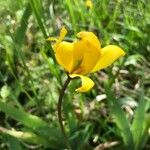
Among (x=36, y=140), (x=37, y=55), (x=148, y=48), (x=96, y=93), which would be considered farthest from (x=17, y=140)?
(x=148, y=48)

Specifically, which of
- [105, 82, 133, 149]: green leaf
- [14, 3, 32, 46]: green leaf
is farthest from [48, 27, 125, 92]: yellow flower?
[14, 3, 32, 46]: green leaf

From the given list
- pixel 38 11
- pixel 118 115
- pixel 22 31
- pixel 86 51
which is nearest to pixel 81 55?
pixel 86 51

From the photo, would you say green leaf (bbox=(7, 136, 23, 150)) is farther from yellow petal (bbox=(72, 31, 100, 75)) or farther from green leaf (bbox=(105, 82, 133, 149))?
yellow petal (bbox=(72, 31, 100, 75))

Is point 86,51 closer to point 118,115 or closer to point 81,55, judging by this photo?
point 81,55

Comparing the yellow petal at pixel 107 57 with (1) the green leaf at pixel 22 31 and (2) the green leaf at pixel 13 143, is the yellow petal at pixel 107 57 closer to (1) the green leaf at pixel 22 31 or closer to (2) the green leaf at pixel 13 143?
(2) the green leaf at pixel 13 143

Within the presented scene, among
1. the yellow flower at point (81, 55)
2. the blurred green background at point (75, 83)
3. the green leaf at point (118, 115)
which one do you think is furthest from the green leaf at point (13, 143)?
the yellow flower at point (81, 55)

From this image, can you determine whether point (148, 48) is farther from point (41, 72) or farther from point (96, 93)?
point (41, 72)
